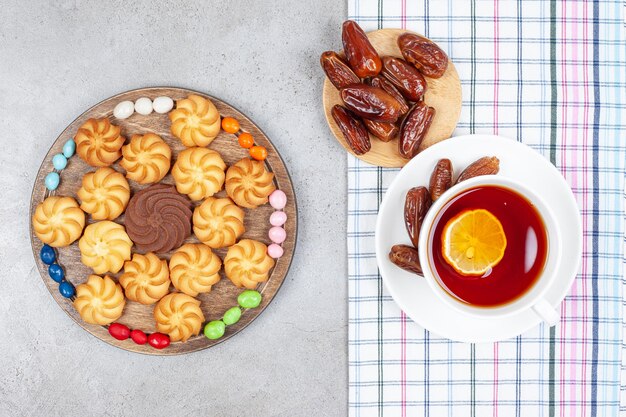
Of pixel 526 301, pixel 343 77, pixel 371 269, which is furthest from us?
pixel 371 269

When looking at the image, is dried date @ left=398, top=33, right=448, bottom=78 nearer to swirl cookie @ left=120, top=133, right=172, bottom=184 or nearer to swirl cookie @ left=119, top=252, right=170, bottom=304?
swirl cookie @ left=120, top=133, right=172, bottom=184

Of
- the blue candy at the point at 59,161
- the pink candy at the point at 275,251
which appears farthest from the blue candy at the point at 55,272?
the pink candy at the point at 275,251

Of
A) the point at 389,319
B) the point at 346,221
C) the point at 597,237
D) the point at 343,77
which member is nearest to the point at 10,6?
the point at 343,77

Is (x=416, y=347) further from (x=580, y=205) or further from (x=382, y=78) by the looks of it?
(x=382, y=78)

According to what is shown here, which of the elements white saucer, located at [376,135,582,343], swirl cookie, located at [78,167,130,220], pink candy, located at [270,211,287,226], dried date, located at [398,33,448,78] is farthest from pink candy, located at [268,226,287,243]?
dried date, located at [398,33,448,78]

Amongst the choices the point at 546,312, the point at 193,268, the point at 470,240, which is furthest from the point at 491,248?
the point at 193,268
